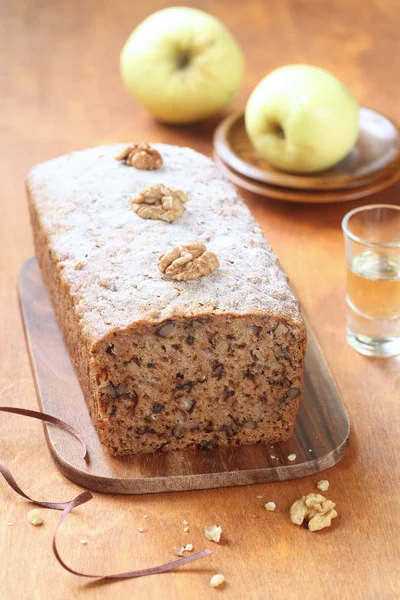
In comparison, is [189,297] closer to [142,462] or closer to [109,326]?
[109,326]

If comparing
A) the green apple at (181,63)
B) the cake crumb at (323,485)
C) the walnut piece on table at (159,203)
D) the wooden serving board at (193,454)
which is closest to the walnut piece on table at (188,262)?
the walnut piece on table at (159,203)

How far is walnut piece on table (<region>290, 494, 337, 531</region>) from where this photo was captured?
187cm

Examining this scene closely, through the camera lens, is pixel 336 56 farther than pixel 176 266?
Yes

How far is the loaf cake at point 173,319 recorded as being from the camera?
190cm

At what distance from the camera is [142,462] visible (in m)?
2.02

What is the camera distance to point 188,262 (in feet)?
6.46

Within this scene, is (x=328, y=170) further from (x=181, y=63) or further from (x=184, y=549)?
(x=184, y=549)

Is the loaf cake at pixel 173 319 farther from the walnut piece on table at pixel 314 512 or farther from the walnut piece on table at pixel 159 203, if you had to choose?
the walnut piece on table at pixel 314 512

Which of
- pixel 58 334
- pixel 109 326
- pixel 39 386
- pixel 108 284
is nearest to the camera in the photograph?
pixel 109 326

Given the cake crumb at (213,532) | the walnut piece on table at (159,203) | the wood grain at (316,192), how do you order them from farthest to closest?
the wood grain at (316,192) → the walnut piece on table at (159,203) → the cake crumb at (213,532)

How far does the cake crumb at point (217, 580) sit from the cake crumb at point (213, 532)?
0.32ft

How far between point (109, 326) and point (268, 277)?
1.28ft

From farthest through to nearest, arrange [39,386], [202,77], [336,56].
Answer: [336,56] → [202,77] → [39,386]

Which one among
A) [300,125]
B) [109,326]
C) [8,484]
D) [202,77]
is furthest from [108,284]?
[202,77]
